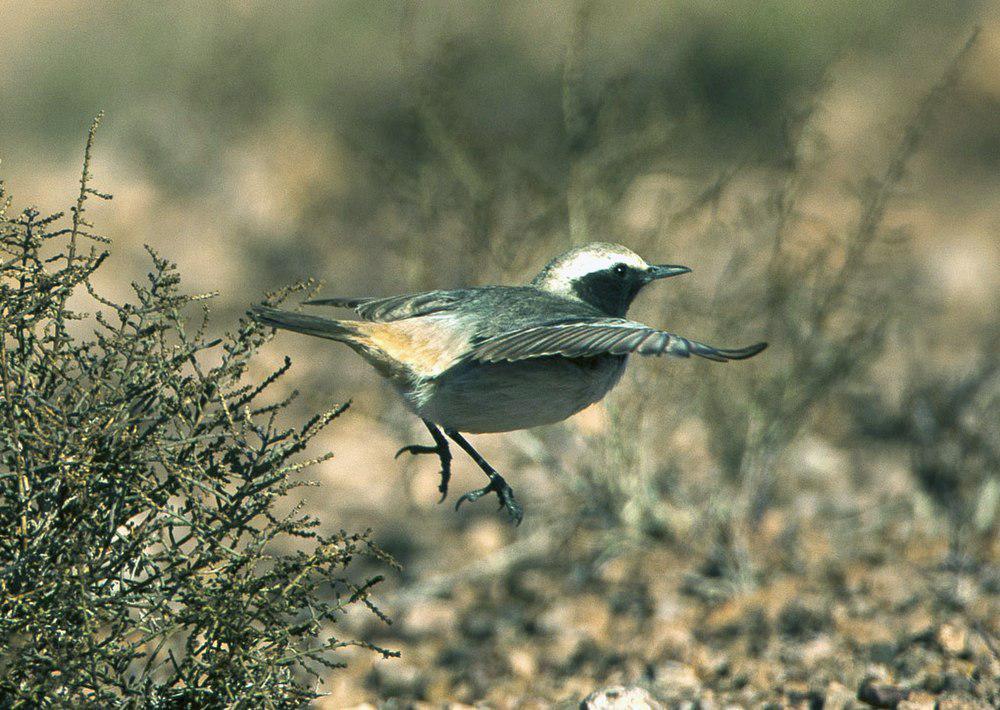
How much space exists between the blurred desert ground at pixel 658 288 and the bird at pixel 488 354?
152 centimetres

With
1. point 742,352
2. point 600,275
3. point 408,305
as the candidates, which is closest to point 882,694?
point 742,352

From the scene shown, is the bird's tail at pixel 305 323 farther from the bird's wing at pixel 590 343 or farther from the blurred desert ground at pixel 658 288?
the blurred desert ground at pixel 658 288

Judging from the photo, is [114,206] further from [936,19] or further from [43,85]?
[936,19]

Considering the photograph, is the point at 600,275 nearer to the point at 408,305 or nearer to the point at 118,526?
the point at 408,305

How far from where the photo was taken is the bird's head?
545 cm

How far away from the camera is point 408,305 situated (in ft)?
17.0

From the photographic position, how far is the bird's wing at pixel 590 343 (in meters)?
4.05

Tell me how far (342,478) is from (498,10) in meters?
6.80

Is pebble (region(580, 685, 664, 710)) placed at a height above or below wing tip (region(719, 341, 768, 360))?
below

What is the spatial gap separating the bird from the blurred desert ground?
4.99 feet

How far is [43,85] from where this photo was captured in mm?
15336

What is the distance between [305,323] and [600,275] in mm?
1536

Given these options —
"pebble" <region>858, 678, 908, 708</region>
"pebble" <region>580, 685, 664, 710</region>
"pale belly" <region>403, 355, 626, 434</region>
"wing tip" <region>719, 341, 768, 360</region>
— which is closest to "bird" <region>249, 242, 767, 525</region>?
"pale belly" <region>403, 355, 626, 434</region>

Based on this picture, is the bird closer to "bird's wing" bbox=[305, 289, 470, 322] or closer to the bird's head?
"bird's wing" bbox=[305, 289, 470, 322]
